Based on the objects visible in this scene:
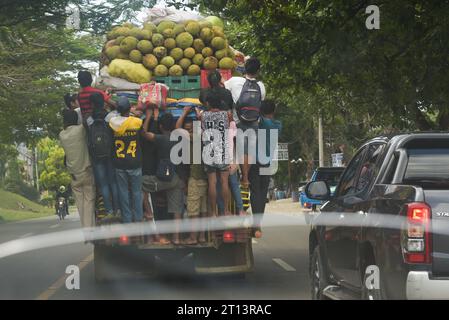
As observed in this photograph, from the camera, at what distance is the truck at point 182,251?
11773 millimetres

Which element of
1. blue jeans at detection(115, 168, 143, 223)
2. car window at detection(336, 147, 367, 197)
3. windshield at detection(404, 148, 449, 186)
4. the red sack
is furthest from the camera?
the red sack

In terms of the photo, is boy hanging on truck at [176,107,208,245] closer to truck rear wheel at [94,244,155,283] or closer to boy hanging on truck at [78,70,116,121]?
truck rear wheel at [94,244,155,283]

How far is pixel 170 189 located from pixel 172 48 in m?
2.01

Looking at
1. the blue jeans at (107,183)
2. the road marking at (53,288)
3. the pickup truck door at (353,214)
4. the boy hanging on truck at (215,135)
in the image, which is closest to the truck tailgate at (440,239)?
the pickup truck door at (353,214)

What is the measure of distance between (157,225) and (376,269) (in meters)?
5.34

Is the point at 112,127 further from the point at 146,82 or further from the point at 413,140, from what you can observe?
the point at 413,140

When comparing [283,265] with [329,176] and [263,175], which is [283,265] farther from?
[329,176]

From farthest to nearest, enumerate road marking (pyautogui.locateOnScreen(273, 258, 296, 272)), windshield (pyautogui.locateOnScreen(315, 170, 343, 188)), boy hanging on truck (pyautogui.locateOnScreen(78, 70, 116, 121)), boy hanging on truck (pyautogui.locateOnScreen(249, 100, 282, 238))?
windshield (pyautogui.locateOnScreen(315, 170, 343, 188))
road marking (pyautogui.locateOnScreen(273, 258, 296, 272))
boy hanging on truck (pyautogui.locateOnScreen(249, 100, 282, 238))
boy hanging on truck (pyautogui.locateOnScreen(78, 70, 116, 121))

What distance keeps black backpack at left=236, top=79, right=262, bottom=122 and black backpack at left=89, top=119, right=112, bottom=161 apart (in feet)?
5.63

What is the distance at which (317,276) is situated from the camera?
9.37 metres

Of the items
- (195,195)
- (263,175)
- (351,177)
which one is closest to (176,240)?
(195,195)

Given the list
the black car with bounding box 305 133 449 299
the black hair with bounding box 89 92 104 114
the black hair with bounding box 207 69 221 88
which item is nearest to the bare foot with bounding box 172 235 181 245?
the black hair with bounding box 89 92 104 114

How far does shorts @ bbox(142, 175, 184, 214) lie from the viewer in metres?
11.9
